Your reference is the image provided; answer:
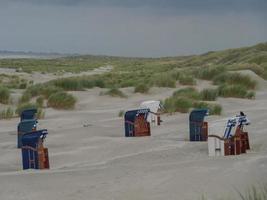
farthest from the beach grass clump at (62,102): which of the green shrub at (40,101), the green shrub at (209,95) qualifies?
the green shrub at (209,95)

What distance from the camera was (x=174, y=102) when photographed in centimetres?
2264

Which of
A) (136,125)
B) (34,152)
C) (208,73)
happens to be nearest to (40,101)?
(136,125)

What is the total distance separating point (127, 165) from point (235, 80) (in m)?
24.5

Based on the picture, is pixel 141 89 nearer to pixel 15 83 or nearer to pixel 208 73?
pixel 208 73

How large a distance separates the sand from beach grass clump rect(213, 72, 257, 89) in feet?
47.2

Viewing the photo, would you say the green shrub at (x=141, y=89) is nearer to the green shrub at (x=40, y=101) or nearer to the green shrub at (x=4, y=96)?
the green shrub at (x=40, y=101)

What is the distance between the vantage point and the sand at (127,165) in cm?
888

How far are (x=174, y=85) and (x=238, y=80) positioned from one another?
3.56 m

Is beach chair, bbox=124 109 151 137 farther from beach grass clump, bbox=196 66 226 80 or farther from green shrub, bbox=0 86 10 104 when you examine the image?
beach grass clump, bbox=196 66 226 80

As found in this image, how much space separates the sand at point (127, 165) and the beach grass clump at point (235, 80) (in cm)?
1439

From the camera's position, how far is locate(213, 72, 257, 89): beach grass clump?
3447cm

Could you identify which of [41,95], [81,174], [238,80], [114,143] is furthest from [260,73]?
[81,174]

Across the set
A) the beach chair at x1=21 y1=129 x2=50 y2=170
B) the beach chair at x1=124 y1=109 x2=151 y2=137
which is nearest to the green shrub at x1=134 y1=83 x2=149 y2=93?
the beach chair at x1=124 y1=109 x2=151 y2=137

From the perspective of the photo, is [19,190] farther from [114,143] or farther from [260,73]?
[260,73]
